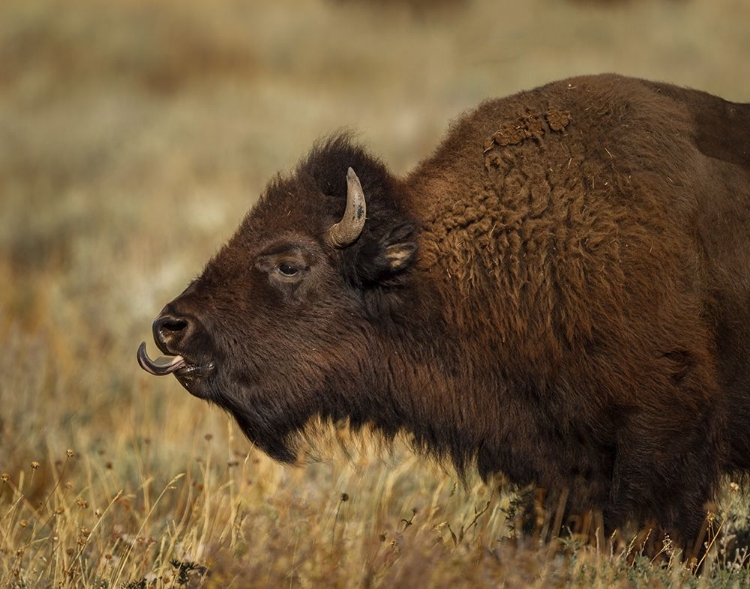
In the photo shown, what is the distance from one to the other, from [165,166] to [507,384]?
12.7 m

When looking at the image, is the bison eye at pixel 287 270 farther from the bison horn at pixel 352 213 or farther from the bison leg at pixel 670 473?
the bison leg at pixel 670 473

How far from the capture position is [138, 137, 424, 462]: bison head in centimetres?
448

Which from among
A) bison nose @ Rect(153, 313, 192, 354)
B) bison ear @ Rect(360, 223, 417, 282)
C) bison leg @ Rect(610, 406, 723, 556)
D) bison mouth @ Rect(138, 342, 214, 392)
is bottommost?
bison leg @ Rect(610, 406, 723, 556)

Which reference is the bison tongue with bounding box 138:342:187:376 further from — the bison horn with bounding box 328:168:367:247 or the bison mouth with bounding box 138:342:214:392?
the bison horn with bounding box 328:168:367:247

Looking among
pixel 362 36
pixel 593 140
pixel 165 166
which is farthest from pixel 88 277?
pixel 362 36

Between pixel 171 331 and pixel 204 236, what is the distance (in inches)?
334

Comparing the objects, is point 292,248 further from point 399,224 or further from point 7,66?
point 7,66

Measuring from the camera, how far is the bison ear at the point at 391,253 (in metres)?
4.46

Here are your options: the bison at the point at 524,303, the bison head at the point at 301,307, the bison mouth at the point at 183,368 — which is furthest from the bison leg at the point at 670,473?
the bison mouth at the point at 183,368

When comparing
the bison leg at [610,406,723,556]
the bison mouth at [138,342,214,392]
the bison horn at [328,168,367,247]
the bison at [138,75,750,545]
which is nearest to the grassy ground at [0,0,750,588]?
the bison leg at [610,406,723,556]

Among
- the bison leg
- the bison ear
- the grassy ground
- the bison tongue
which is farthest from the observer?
the bison ear

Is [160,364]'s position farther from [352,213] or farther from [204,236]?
[204,236]

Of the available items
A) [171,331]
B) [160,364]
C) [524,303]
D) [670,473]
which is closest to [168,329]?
[171,331]

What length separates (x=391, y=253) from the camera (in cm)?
448
